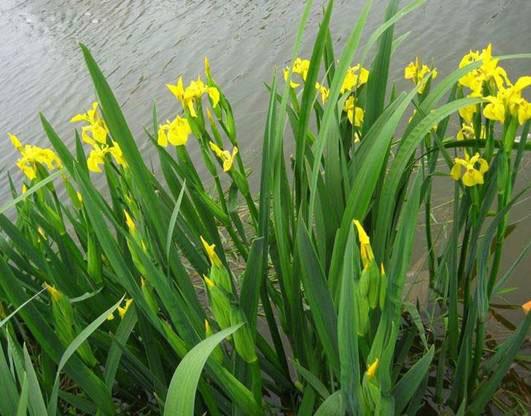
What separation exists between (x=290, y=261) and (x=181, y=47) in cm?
313

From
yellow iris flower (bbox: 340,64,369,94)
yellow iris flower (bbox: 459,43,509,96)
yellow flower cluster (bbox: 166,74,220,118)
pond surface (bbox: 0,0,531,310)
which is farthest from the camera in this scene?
pond surface (bbox: 0,0,531,310)

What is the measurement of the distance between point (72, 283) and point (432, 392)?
799 millimetres

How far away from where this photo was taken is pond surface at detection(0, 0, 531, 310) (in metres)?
2.82

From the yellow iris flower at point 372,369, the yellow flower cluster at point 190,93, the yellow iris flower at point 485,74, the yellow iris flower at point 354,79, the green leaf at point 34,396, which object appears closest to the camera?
the yellow iris flower at point 372,369

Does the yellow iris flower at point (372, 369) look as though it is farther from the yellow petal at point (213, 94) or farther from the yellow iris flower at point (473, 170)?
the yellow petal at point (213, 94)

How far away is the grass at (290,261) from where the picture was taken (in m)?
0.78

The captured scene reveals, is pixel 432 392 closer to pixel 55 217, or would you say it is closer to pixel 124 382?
pixel 124 382

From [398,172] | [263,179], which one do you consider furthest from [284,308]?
[398,172]

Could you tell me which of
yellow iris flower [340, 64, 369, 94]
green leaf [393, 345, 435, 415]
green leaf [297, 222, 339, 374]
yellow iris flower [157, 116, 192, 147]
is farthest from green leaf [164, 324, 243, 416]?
yellow iris flower [340, 64, 369, 94]

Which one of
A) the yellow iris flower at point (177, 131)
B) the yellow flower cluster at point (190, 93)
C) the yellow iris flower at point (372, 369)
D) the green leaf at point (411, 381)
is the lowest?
the green leaf at point (411, 381)

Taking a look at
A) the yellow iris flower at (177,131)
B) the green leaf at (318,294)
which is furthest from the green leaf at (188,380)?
the yellow iris flower at (177,131)

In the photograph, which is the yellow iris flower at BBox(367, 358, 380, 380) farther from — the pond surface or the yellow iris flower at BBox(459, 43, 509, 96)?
the pond surface

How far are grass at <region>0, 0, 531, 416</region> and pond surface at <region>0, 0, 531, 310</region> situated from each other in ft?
3.02

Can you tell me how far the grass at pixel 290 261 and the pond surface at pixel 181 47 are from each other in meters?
0.92
